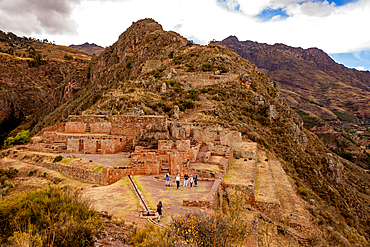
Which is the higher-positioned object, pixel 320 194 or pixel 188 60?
pixel 188 60

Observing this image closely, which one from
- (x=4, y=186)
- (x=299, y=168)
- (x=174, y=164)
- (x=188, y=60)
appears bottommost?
(x=299, y=168)

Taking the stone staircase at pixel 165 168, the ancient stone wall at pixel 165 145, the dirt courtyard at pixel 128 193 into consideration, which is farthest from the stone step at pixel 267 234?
the ancient stone wall at pixel 165 145

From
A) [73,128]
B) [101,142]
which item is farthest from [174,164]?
[73,128]

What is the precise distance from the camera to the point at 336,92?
556ft

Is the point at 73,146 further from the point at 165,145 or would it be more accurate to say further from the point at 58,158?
the point at 165,145

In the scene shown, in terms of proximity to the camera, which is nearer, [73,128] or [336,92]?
[73,128]

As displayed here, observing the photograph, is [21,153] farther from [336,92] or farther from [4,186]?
[336,92]

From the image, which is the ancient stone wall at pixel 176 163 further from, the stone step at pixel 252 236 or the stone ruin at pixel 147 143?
the stone step at pixel 252 236

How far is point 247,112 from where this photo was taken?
38531 millimetres

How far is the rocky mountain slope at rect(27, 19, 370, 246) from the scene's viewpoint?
21.2 m

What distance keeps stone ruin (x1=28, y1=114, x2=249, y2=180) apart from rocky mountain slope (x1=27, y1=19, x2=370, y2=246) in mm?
4428

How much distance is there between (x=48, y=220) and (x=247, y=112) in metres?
36.4

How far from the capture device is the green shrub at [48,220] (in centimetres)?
497

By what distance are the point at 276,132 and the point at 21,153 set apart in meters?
33.5
